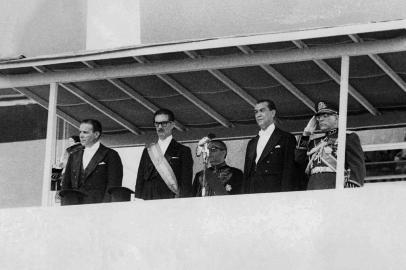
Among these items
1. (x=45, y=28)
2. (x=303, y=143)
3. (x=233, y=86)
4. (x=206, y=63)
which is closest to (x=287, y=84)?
(x=233, y=86)

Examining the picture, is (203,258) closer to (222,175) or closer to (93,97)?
(222,175)

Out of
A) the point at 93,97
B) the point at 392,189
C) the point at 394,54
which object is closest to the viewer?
the point at 392,189

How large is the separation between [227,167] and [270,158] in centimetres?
76

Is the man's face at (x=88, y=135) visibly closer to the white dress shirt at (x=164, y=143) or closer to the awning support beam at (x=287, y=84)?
the white dress shirt at (x=164, y=143)

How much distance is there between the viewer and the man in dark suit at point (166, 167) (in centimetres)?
1375

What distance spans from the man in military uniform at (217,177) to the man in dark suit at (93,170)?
0.68m

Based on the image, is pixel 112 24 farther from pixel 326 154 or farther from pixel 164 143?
pixel 326 154

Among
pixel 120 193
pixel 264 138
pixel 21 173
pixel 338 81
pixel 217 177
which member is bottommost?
pixel 120 193

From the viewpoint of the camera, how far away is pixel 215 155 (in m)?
14.0

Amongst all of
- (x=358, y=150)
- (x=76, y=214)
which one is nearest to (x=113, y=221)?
(x=76, y=214)

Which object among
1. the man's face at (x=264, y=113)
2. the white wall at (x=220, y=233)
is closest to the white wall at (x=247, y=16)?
the man's face at (x=264, y=113)

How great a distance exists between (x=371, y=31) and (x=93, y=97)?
11.3 feet

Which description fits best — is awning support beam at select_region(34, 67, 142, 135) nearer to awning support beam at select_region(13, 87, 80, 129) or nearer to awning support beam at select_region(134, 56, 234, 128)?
awning support beam at select_region(13, 87, 80, 129)

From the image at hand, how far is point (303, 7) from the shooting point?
555 inches
